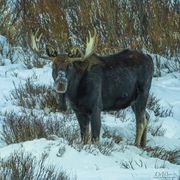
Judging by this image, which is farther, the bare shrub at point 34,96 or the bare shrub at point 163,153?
the bare shrub at point 34,96

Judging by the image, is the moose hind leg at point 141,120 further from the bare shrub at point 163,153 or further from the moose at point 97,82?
the bare shrub at point 163,153

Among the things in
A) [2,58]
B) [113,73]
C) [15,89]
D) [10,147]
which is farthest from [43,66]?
[10,147]

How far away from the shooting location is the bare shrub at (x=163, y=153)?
23.0ft

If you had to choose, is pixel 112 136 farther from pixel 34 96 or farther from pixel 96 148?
pixel 34 96

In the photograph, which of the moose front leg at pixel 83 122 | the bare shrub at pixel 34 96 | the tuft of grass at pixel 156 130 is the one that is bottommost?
the tuft of grass at pixel 156 130

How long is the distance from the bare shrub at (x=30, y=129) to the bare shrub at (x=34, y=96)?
992 mm

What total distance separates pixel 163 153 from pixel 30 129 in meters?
1.49

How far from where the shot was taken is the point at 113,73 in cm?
764

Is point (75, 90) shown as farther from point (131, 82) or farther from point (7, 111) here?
point (7, 111)

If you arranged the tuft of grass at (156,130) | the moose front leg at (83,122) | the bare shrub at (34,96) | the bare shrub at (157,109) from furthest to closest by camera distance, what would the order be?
the bare shrub at (157,109) → the bare shrub at (34,96) → the tuft of grass at (156,130) → the moose front leg at (83,122)

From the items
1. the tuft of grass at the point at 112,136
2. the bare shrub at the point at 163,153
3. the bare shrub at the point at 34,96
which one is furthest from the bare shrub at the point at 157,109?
the bare shrub at the point at 163,153

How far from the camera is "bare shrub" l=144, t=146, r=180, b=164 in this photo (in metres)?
7.01

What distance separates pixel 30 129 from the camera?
6.81 meters

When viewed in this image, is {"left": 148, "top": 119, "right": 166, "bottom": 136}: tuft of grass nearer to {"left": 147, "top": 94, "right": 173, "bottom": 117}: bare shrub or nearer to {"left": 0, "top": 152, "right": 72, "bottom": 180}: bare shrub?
{"left": 147, "top": 94, "right": 173, "bottom": 117}: bare shrub
